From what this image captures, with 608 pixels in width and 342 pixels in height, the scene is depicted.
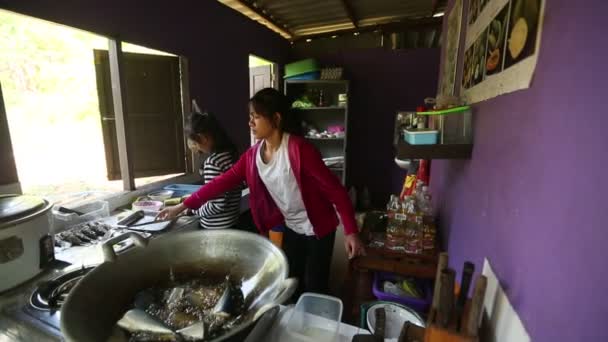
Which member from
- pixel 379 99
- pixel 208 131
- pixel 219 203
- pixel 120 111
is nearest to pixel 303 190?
pixel 219 203

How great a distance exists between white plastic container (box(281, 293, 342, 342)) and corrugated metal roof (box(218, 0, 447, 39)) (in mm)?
2920

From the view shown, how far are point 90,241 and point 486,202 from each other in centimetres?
176

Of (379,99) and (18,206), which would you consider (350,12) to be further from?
(18,206)

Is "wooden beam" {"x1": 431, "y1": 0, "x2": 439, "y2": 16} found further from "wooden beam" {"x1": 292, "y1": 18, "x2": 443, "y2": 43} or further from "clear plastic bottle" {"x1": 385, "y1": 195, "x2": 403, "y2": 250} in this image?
"clear plastic bottle" {"x1": 385, "y1": 195, "x2": 403, "y2": 250}

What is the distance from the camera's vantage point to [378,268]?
1573 millimetres

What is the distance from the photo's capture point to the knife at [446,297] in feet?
2.30

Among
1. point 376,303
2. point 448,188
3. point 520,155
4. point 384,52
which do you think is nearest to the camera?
point 520,155

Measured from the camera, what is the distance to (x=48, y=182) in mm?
2826

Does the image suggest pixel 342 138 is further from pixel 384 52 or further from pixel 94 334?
pixel 94 334

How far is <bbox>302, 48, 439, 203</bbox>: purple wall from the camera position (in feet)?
12.6

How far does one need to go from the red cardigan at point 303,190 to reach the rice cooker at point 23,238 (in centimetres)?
51

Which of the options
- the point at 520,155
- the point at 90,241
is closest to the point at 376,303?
the point at 520,155

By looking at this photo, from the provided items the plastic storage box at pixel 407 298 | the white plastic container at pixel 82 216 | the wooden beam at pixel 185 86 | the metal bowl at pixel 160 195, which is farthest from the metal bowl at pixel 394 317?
the wooden beam at pixel 185 86

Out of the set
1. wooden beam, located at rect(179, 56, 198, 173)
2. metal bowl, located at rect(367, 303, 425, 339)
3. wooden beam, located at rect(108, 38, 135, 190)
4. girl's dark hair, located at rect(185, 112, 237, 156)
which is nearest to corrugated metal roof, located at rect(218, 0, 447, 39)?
wooden beam, located at rect(179, 56, 198, 173)
